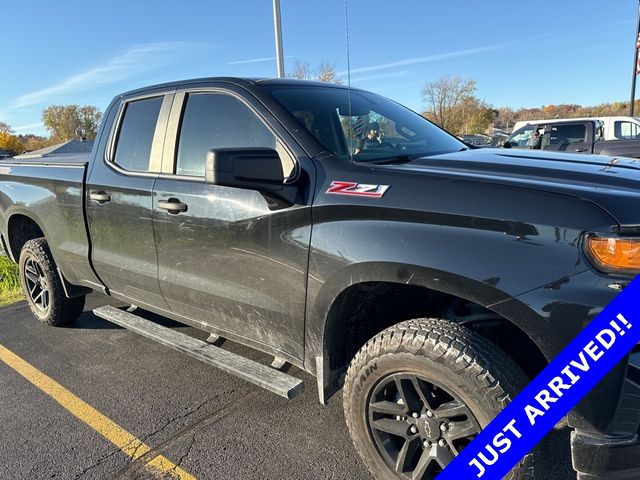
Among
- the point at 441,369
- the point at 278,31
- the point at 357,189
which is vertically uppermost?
the point at 278,31

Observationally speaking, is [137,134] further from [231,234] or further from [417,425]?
[417,425]

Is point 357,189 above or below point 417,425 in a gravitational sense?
above

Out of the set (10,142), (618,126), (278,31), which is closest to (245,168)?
(278,31)

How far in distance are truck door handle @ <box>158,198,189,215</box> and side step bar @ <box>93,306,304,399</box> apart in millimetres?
857

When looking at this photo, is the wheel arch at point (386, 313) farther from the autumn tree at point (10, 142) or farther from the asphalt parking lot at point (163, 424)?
the autumn tree at point (10, 142)

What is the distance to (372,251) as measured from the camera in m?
2.09

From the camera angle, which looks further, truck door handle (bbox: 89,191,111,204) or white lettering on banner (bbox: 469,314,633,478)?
truck door handle (bbox: 89,191,111,204)

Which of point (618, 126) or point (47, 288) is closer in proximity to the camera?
point (47, 288)

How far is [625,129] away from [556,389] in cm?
1453

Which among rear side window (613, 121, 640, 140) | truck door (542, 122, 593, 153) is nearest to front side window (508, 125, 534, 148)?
truck door (542, 122, 593, 153)

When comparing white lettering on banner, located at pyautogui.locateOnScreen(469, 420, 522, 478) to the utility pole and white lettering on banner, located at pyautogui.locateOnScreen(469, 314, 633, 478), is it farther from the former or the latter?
the utility pole

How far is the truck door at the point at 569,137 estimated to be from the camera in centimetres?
1102

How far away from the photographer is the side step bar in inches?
101

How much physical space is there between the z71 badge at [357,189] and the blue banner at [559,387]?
1009 mm
